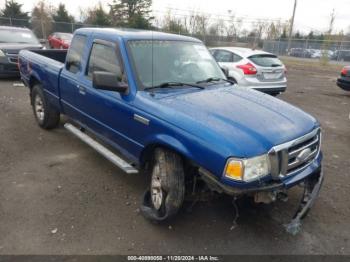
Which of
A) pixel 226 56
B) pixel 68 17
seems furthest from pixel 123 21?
pixel 226 56

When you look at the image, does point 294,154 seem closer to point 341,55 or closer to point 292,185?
point 292,185

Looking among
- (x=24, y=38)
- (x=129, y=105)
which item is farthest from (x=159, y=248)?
(x=24, y=38)

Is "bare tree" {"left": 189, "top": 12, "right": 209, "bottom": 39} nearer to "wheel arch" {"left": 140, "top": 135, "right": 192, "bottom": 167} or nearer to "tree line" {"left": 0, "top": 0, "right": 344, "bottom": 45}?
"tree line" {"left": 0, "top": 0, "right": 344, "bottom": 45}

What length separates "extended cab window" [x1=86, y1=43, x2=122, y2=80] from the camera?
391 centimetres

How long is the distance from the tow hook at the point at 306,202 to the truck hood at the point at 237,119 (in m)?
0.58

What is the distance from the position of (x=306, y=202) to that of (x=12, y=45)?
1100 cm

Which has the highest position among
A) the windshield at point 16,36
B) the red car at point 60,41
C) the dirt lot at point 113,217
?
the windshield at point 16,36

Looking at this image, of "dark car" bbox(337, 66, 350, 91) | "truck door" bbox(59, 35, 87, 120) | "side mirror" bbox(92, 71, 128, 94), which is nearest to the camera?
"side mirror" bbox(92, 71, 128, 94)

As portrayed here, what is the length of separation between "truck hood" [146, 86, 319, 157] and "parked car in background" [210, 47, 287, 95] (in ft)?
17.9

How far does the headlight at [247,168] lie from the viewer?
2.65 metres

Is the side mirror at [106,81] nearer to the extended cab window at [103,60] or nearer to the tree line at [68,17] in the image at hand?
the extended cab window at [103,60]

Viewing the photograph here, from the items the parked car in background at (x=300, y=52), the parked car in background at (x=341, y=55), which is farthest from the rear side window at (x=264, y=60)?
the parked car in background at (x=300, y=52)

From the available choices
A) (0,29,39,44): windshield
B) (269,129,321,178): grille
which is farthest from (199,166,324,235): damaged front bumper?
(0,29,39,44): windshield

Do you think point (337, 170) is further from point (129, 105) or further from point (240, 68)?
point (240, 68)
